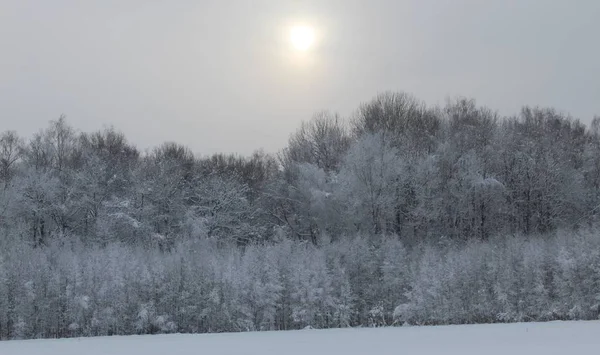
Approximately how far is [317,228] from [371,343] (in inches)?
1107

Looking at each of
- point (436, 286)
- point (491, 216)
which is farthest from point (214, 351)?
point (491, 216)

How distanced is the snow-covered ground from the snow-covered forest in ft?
14.1

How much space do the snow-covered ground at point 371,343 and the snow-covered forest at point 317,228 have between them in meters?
4.29

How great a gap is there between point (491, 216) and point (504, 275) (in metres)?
16.8

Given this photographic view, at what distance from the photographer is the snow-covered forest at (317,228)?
25984 millimetres

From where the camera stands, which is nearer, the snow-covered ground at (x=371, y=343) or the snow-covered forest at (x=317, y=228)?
the snow-covered ground at (x=371, y=343)

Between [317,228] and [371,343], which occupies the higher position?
[317,228]

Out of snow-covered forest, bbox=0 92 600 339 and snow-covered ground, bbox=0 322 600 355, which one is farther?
snow-covered forest, bbox=0 92 600 339

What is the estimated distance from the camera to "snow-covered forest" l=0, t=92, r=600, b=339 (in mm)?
25984

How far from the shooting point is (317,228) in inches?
1800

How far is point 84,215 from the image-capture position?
4631 cm

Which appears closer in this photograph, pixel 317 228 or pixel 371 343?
pixel 371 343

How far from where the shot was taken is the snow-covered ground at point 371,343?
15.2 meters

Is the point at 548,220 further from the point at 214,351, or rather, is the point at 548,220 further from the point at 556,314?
the point at 214,351
